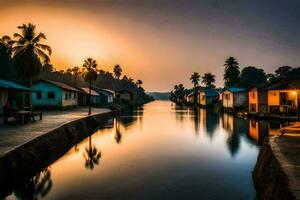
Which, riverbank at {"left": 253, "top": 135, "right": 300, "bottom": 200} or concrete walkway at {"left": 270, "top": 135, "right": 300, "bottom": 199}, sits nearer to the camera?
riverbank at {"left": 253, "top": 135, "right": 300, "bottom": 200}

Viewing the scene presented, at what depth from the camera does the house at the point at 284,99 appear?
3508 cm

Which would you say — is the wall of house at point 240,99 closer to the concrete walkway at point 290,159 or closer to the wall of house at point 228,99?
the wall of house at point 228,99

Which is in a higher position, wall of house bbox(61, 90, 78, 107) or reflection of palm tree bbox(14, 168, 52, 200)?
wall of house bbox(61, 90, 78, 107)

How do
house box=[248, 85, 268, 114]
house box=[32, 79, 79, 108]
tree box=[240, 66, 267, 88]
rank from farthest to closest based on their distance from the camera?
tree box=[240, 66, 267, 88] < house box=[32, 79, 79, 108] < house box=[248, 85, 268, 114]

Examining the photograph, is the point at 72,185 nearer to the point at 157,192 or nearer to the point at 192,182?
the point at 157,192

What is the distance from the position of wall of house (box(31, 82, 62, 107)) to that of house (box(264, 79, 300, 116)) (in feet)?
119

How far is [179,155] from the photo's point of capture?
57.3 ft

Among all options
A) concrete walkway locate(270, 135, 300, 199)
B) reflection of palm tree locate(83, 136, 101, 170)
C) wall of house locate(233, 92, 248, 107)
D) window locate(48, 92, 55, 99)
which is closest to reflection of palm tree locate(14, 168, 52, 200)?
reflection of palm tree locate(83, 136, 101, 170)

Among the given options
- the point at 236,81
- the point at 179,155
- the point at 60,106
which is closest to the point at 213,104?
the point at 236,81

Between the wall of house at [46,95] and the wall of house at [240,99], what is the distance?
→ 38.5 meters

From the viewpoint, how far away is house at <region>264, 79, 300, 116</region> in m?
35.1

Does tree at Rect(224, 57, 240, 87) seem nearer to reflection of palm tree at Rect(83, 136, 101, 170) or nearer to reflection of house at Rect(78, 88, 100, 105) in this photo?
reflection of house at Rect(78, 88, 100, 105)

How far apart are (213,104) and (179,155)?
67.7 m

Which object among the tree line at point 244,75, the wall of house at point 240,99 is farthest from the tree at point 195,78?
the wall of house at point 240,99
